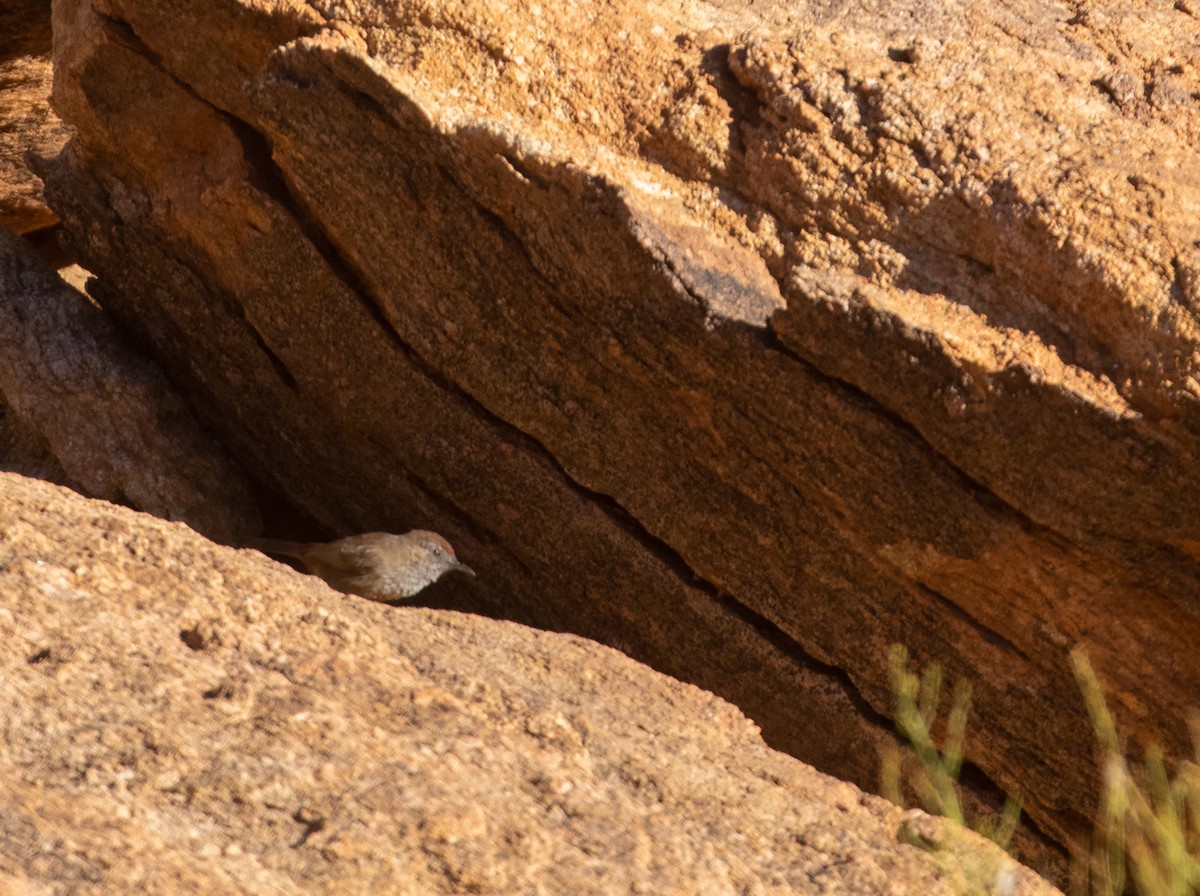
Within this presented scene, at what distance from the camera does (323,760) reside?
2.50 meters

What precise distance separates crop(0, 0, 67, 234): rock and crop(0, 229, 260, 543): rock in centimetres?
208

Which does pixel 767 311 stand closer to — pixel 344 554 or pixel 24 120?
pixel 344 554

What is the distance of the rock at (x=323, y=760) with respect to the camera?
7.25ft

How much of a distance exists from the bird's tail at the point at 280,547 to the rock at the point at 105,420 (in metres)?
0.20

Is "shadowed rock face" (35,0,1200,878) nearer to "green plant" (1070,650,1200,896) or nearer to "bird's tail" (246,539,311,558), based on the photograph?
"green plant" (1070,650,1200,896)

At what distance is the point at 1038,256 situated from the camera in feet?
12.1

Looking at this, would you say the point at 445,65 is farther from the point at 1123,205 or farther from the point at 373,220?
the point at 1123,205

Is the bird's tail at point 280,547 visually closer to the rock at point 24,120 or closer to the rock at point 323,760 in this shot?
the rock at point 323,760

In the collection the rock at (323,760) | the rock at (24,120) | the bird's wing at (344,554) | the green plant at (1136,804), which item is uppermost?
the rock at (24,120)

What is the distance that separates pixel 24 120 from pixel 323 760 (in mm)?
6701

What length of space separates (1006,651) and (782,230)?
151 centimetres

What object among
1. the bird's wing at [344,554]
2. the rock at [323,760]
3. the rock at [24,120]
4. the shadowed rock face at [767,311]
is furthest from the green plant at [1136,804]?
the rock at [24,120]

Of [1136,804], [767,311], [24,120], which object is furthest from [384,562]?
[24,120]

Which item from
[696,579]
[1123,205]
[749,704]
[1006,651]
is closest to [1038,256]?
[1123,205]
